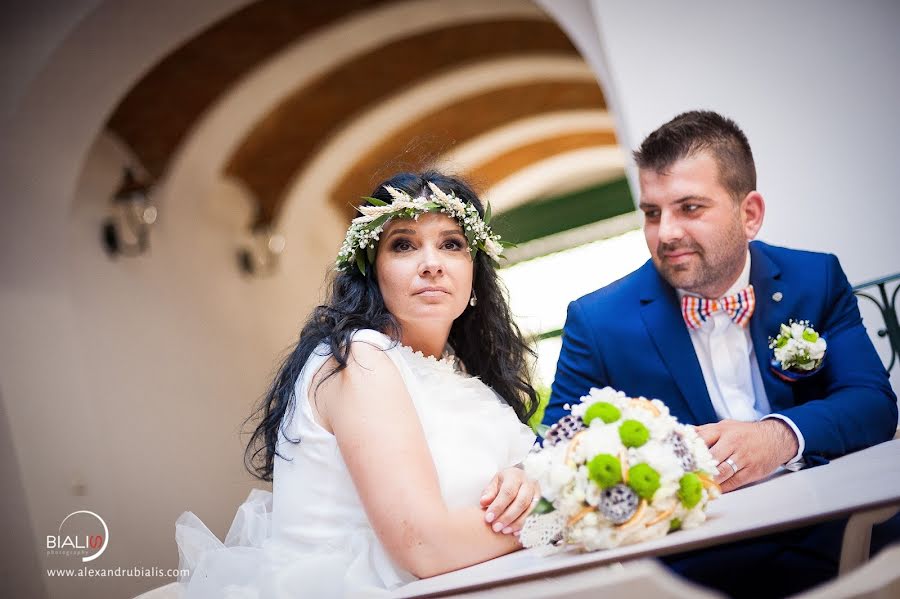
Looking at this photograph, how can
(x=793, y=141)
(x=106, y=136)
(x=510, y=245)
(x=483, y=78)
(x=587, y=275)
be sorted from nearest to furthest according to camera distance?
1. (x=510, y=245)
2. (x=793, y=141)
3. (x=106, y=136)
4. (x=483, y=78)
5. (x=587, y=275)

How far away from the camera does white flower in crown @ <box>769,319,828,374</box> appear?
2.59 m

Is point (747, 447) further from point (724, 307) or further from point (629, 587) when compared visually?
point (629, 587)

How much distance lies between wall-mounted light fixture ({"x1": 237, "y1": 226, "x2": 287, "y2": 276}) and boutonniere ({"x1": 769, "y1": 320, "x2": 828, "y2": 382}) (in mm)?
7454

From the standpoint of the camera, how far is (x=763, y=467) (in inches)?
91.1

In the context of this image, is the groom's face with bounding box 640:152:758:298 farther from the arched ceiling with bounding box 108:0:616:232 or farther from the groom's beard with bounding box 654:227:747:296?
the arched ceiling with bounding box 108:0:616:232

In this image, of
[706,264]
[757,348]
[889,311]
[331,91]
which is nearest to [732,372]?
[757,348]

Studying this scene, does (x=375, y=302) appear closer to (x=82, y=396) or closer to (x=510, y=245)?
(x=510, y=245)

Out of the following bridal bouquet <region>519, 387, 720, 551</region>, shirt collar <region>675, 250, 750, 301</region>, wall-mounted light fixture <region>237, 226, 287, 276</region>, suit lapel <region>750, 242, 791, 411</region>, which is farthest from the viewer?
wall-mounted light fixture <region>237, 226, 287, 276</region>

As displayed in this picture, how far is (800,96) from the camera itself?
3.92m

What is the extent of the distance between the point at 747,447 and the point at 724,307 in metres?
0.63

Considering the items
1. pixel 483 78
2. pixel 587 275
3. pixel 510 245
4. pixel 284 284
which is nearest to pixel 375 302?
pixel 510 245

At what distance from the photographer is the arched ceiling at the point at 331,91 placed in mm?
7047

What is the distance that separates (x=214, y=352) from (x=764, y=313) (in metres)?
6.74

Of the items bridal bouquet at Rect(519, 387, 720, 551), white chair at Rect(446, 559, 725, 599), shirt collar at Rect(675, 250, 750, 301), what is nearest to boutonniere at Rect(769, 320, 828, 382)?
shirt collar at Rect(675, 250, 750, 301)
